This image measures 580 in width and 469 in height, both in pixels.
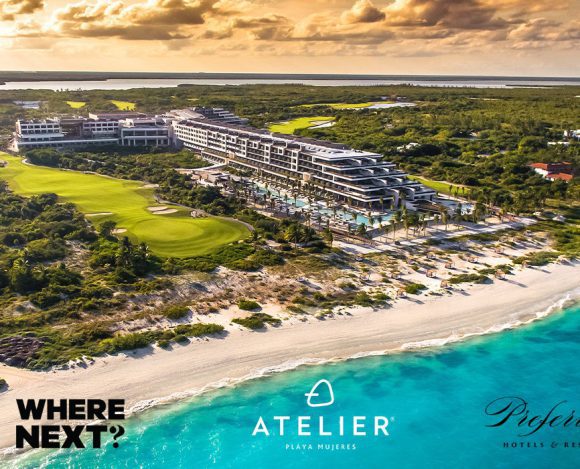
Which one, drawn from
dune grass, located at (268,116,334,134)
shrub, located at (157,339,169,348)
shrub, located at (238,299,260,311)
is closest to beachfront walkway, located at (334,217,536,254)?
shrub, located at (238,299,260,311)

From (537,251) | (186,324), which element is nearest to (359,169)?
(537,251)

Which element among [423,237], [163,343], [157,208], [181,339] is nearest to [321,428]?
[181,339]

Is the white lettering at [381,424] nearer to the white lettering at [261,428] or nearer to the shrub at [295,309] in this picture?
the white lettering at [261,428]

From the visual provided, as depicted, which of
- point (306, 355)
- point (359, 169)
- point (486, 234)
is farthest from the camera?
point (359, 169)

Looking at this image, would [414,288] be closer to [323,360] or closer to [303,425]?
[323,360]

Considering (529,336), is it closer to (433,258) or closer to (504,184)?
(433,258)

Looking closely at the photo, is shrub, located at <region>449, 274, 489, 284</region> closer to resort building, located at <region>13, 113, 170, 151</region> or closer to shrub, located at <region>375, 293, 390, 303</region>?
shrub, located at <region>375, 293, 390, 303</region>

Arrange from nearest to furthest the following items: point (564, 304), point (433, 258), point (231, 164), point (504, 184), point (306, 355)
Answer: point (306, 355) → point (564, 304) → point (433, 258) → point (504, 184) → point (231, 164)

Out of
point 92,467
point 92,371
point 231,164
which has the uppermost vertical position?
point 231,164
